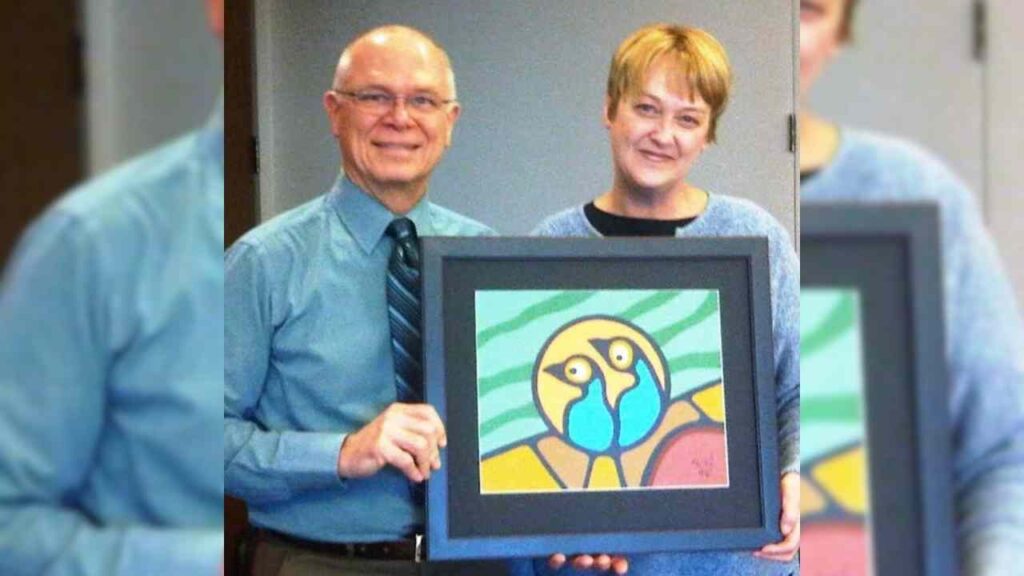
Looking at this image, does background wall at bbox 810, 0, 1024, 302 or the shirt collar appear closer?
background wall at bbox 810, 0, 1024, 302

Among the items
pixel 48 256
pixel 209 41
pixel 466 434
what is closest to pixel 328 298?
pixel 466 434

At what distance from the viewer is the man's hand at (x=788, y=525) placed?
1994mm

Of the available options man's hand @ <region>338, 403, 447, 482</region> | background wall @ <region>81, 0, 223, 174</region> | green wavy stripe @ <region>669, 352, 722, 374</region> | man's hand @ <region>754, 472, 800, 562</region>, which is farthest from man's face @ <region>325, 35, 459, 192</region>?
background wall @ <region>81, 0, 223, 174</region>

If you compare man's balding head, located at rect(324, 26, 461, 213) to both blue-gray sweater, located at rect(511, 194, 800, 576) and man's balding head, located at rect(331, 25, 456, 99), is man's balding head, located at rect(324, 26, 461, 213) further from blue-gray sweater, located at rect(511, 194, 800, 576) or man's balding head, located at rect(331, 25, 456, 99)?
blue-gray sweater, located at rect(511, 194, 800, 576)

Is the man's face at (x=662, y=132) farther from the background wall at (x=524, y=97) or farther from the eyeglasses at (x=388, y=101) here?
the eyeglasses at (x=388, y=101)

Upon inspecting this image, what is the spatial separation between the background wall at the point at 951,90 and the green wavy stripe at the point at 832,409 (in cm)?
31

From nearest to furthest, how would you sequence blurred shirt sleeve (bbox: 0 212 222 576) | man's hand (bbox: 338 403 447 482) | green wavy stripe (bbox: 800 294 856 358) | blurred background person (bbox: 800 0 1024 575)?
blurred shirt sleeve (bbox: 0 212 222 576), blurred background person (bbox: 800 0 1024 575), green wavy stripe (bbox: 800 294 856 358), man's hand (bbox: 338 403 447 482)

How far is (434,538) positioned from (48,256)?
3.48 feet

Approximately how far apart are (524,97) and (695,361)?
438 millimetres

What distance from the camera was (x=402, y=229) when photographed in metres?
1.94

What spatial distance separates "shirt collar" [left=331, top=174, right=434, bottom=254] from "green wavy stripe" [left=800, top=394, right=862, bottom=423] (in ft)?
1.82

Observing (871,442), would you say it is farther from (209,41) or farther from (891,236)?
(209,41)

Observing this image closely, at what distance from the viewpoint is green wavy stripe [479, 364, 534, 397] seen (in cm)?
193

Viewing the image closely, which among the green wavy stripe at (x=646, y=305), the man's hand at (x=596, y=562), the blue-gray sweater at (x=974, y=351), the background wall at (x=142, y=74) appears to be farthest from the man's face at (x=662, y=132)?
the background wall at (x=142, y=74)
